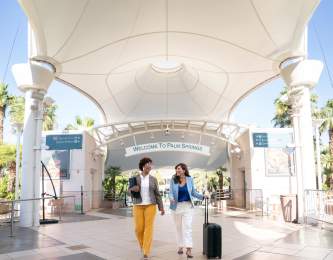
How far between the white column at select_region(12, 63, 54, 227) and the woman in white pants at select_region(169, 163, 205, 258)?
6.83 meters

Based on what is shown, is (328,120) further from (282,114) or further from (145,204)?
(145,204)

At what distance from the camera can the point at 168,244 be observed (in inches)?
304

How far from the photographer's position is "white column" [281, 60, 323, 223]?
1095cm

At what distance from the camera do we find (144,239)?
609cm

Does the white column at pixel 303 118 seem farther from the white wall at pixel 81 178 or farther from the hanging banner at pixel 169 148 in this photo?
the white wall at pixel 81 178

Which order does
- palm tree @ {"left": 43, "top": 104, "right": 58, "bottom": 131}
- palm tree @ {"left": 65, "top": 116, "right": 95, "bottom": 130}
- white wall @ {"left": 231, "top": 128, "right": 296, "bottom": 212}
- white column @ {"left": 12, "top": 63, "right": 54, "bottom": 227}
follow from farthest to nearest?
palm tree @ {"left": 43, "top": 104, "right": 58, "bottom": 131} → palm tree @ {"left": 65, "top": 116, "right": 95, "bottom": 130} → white wall @ {"left": 231, "top": 128, "right": 296, "bottom": 212} → white column @ {"left": 12, "top": 63, "right": 54, "bottom": 227}

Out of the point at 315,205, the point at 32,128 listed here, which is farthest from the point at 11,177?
the point at 315,205

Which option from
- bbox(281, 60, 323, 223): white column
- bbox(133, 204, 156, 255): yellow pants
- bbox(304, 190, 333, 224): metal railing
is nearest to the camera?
bbox(133, 204, 156, 255): yellow pants

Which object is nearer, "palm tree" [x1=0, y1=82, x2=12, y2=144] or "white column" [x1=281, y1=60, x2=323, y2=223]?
"white column" [x1=281, y1=60, x2=323, y2=223]

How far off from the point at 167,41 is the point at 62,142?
8.35m

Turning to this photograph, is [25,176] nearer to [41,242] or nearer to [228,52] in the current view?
[41,242]

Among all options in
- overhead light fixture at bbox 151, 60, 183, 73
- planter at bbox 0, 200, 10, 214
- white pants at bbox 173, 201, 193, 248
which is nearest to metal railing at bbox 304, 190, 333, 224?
white pants at bbox 173, 201, 193, 248

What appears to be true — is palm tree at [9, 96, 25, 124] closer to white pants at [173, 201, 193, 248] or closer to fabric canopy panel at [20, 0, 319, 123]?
fabric canopy panel at [20, 0, 319, 123]

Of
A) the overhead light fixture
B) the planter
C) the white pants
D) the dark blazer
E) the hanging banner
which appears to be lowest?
the planter
